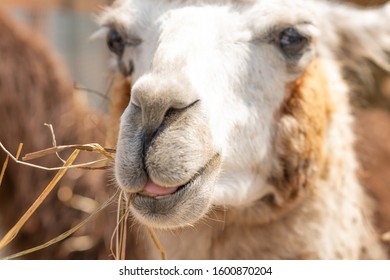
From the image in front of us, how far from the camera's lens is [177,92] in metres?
1.95

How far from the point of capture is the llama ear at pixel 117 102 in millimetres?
2701

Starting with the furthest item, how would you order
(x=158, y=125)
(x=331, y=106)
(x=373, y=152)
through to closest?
(x=373, y=152), (x=331, y=106), (x=158, y=125)

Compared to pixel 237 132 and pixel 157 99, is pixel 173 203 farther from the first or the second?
pixel 237 132

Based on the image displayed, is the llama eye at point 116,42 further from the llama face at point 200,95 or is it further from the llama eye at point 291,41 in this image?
the llama eye at point 291,41

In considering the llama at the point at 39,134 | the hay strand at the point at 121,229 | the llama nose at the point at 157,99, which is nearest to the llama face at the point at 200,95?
the llama nose at the point at 157,99

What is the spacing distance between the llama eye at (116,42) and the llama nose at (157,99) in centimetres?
74

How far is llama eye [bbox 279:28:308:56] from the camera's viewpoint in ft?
8.11

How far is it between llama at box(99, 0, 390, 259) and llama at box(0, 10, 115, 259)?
115 centimetres

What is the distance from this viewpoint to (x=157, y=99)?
1918 mm

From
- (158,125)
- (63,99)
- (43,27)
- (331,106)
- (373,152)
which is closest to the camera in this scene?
(158,125)
